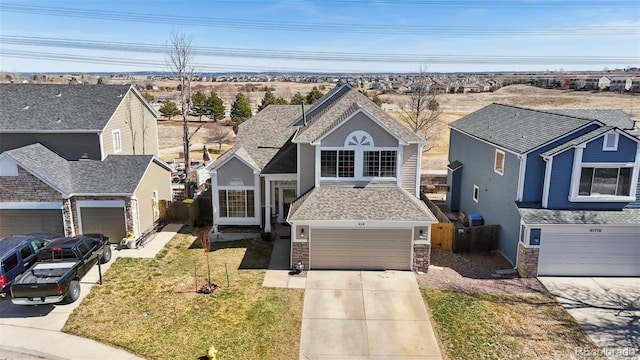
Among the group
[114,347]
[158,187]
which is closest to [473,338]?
[114,347]

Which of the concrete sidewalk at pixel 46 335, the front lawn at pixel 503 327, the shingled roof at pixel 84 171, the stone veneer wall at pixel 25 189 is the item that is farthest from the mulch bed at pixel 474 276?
the stone veneer wall at pixel 25 189

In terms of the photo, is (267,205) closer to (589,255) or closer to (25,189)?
(25,189)

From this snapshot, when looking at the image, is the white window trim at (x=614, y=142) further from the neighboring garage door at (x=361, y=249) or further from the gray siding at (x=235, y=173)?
the gray siding at (x=235, y=173)

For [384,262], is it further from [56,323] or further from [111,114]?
[111,114]

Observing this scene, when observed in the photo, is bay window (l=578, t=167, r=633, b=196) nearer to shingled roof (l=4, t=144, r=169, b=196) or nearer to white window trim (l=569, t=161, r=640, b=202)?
white window trim (l=569, t=161, r=640, b=202)

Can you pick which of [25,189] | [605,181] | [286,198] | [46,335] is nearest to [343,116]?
[286,198]

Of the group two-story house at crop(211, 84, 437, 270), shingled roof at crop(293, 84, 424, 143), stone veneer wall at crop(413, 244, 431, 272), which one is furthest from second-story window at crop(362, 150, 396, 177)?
stone veneer wall at crop(413, 244, 431, 272)
